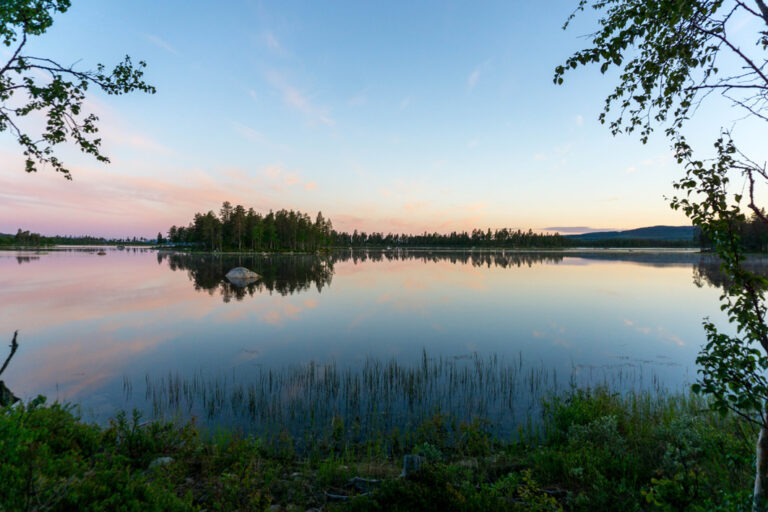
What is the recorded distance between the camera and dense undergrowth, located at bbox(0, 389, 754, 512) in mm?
5781

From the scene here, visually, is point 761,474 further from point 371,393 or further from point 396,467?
point 371,393

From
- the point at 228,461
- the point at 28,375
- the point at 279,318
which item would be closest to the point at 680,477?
the point at 228,461

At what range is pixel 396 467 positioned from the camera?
870cm

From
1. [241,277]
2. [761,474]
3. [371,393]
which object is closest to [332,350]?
[371,393]

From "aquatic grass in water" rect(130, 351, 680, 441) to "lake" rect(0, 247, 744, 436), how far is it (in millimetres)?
83

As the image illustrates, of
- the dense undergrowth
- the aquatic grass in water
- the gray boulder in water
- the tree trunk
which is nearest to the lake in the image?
the aquatic grass in water

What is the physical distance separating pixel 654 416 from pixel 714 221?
1005 centimetres

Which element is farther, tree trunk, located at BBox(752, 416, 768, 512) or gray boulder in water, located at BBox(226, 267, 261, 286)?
gray boulder in water, located at BBox(226, 267, 261, 286)

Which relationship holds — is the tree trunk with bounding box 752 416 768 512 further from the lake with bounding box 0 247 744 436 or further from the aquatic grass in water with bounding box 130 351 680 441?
the lake with bounding box 0 247 744 436

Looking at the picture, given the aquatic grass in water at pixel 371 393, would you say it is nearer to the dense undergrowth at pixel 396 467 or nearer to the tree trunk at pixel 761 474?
the dense undergrowth at pixel 396 467

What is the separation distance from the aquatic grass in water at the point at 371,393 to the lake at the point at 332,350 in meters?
0.08

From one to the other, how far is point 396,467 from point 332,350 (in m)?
12.0

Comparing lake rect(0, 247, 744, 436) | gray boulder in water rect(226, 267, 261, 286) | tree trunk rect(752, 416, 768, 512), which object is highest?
tree trunk rect(752, 416, 768, 512)

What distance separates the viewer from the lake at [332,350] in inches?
527
